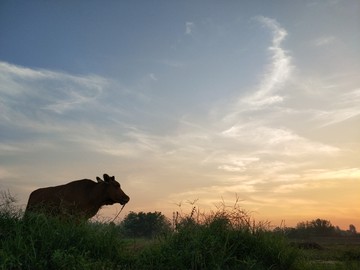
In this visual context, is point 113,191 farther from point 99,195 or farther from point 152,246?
point 152,246

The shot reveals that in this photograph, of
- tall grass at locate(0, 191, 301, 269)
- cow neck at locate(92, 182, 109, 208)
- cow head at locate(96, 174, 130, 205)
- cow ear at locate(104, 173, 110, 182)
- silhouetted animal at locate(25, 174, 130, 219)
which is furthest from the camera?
cow ear at locate(104, 173, 110, 182)

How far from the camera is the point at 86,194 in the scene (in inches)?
582

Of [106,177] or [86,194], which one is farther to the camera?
[106,177]

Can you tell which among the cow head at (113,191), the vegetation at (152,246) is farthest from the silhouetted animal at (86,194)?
the vegetation at (152,246)

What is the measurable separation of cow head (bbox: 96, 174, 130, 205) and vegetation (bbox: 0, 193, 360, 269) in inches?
161

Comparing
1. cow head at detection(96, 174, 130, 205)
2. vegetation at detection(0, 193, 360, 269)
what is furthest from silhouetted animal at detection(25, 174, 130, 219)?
vegetation at detection(0, 193, 360, 269)

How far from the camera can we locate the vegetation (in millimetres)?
8609

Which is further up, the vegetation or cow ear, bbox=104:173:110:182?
cow ear, bbox=104:173:110:182

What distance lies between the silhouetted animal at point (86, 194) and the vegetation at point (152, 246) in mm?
3579

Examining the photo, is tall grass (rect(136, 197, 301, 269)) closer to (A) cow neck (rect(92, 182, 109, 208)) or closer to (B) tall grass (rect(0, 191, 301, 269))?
(B) tall grass (rect(0, 191, 301, 269))

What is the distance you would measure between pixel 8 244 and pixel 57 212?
4.17 meters

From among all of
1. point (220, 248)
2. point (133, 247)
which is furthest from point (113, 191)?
point (220, 248)

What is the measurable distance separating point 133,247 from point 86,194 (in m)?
4.38

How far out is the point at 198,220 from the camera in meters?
11.1
